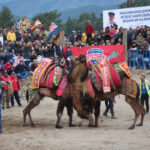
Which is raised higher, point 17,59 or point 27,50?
point 27,50

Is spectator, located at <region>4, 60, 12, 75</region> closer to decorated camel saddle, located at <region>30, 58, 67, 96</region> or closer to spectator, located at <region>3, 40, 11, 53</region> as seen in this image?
spectator, located at <region>3, 40, 11, 53</region>

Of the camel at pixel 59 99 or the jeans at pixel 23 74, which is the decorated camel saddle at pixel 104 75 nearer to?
the camel at pixel 59 99

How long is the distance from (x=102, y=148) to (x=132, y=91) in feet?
9.85

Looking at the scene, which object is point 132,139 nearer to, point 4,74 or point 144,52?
point 4,74

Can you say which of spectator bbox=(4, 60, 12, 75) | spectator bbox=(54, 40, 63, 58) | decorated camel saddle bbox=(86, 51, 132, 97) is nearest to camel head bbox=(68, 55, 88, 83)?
decorated camel saddle bbox=(86, 51, 132, 97)

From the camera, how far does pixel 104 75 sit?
30.7 ft

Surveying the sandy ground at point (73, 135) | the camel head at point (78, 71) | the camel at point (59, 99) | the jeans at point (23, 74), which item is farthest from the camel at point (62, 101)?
the jeans at point (23, 74)

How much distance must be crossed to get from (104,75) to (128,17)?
11836 millimetres

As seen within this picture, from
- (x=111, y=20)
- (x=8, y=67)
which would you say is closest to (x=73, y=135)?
(x=8, y=67)

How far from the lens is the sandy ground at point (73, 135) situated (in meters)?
7.12

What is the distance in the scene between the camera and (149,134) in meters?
8.50

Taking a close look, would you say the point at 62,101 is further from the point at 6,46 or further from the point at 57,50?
the point at 6,46

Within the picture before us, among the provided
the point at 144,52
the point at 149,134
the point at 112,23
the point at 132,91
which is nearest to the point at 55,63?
the point at 132,91

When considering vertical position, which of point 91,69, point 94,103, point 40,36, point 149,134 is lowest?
point 149,134
